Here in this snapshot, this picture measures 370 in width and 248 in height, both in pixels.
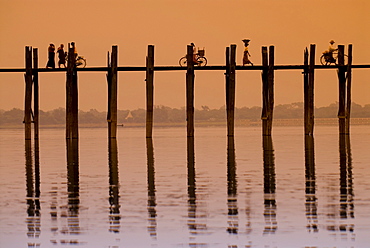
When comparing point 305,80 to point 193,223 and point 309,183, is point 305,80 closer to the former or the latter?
point 309,183

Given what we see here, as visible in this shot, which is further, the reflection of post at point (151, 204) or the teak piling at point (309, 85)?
the teak piling at point (309, 85)

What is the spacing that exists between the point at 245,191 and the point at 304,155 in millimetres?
8600

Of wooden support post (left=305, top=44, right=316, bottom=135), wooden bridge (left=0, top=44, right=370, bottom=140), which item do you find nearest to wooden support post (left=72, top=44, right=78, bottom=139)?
wooden bridge (left=0, top=44, right=370, bottom=140)

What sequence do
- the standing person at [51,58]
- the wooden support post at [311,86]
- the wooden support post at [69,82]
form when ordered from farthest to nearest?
the standing person at [51,58] → the wooden support post at [311,86] → the wooden support post at [69,82]

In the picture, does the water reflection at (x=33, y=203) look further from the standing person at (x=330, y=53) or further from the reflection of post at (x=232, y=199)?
the standing person at (x=330, y=53)

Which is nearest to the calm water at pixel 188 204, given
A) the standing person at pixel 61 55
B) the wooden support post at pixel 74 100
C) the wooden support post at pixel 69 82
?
the wooden support post at pixel 69 82

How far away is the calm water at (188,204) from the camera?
8.07 m

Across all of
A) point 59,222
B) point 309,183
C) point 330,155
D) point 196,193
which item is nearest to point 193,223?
point 59,222

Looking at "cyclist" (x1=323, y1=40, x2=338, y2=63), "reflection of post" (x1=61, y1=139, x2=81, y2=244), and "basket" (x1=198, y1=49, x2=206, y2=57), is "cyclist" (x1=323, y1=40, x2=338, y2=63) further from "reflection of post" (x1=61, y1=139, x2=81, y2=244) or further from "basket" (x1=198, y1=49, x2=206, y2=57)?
"reflection of post" (x1=61, y1=139, x2=81, y2=244)

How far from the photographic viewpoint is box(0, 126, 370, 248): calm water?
8070 mm

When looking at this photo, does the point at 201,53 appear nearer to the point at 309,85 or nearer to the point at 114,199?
the point at 309,85

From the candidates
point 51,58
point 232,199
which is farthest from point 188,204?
point 51,58

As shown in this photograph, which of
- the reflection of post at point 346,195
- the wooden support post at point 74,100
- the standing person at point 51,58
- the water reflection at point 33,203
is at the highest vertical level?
the standing person at point 51,58

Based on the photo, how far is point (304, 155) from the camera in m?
20.1
